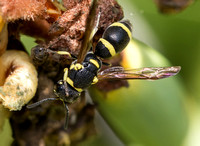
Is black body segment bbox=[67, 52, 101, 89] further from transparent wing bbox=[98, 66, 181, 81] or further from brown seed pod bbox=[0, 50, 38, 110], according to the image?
brown seed pod bbox=[0, 50, 38, 110]

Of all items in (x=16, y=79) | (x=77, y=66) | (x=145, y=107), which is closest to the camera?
(x=16, y=79)

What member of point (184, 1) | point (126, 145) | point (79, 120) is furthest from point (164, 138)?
point (184, 1)

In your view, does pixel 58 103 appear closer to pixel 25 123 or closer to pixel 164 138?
pixel 25 123

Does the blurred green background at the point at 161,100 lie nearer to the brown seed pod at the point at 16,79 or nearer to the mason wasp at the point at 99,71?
the mason wasp at the point at 99,71

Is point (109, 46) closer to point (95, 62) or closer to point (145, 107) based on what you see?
point (95, 62)

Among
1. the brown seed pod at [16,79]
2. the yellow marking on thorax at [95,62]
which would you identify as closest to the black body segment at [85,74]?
the yellow marking on thorax at [95,62]

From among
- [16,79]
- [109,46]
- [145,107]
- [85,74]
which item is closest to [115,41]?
[109,46]
